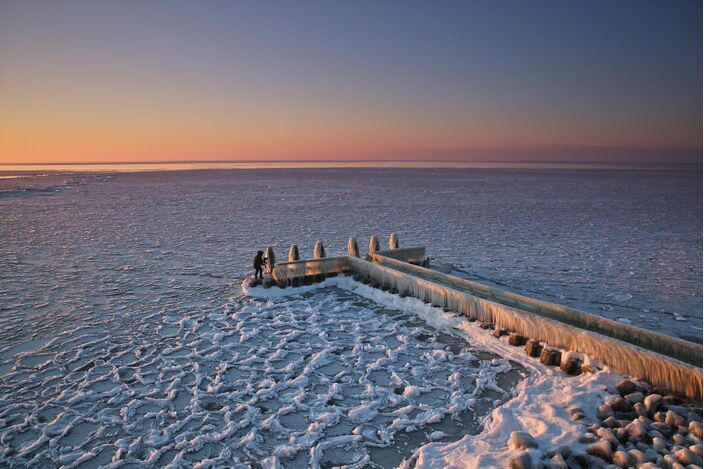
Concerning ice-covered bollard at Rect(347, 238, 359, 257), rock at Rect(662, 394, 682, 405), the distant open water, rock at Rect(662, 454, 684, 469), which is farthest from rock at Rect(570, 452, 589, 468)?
ice-covered bollard at Rect(347, 238, 359, 257)

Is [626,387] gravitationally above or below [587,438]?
above

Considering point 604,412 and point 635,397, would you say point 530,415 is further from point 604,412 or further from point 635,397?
point 635,397

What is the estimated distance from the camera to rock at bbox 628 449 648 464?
13.0ft

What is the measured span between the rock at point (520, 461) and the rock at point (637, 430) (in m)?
1.18

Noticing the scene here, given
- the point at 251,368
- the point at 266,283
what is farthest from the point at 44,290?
the point at 251,368

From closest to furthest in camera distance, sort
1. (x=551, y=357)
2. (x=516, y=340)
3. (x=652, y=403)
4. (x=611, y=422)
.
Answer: (x=611, y=422) → (x=652, y=403) → (x=551, y=357) → (x=516, y=340)

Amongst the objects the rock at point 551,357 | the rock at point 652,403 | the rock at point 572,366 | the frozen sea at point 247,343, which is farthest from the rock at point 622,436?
the rock at point 551,357

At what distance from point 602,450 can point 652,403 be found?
3.61 feet

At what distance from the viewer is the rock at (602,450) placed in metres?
4.07

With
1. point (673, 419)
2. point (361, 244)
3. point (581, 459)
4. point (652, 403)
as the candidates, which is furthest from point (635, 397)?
point (361, 244)

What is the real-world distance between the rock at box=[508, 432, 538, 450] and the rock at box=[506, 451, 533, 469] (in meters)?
0.24

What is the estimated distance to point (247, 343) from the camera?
730cm

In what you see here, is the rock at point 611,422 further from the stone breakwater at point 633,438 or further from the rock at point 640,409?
the rock at point 640,409

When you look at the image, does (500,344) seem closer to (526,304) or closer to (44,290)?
(526,304)
